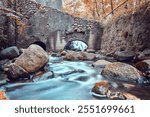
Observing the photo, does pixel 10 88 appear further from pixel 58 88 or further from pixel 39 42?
pixel 39 42

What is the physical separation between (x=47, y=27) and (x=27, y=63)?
6.85m

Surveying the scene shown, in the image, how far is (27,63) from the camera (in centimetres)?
505

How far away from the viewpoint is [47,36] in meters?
11.7

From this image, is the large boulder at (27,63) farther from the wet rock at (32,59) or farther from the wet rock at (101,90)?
the wet rock at (101,90)

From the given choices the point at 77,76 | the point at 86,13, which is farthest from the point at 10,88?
the point at 86,13

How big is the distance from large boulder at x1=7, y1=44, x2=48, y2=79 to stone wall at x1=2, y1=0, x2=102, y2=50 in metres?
5.00

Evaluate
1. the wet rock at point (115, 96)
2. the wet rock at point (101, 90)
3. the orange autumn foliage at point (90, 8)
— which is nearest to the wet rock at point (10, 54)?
the wet rock at point (101, 90)

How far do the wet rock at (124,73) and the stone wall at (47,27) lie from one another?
621 cm

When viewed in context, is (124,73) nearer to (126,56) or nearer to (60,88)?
(60,88)

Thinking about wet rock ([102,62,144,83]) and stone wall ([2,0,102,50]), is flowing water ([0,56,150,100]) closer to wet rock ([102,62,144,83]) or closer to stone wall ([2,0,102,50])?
wet rock ([102,62,144,83])

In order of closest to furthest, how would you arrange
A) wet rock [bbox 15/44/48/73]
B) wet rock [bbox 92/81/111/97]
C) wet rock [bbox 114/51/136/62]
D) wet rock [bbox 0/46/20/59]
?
wet rock [bbox 92/81/111/97], wet rock [bbox 15/44/48/73], wet rock [bbox 114/51/136/62], wet rock [bbox 0/46/20/59]

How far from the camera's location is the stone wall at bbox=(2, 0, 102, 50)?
1049 centimetres

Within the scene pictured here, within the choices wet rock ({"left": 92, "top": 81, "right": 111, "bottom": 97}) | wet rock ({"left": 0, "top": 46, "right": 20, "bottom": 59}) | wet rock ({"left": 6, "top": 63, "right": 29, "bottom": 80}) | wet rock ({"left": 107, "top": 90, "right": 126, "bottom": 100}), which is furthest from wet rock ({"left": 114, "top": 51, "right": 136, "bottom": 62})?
wet rock ({"left": 107, "top": 90, "right": 126, "bottom": 100})

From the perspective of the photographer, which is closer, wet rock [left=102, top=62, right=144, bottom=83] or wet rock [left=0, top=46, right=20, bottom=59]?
wet rock [left=102, top=62, right=144, bottom=83]
